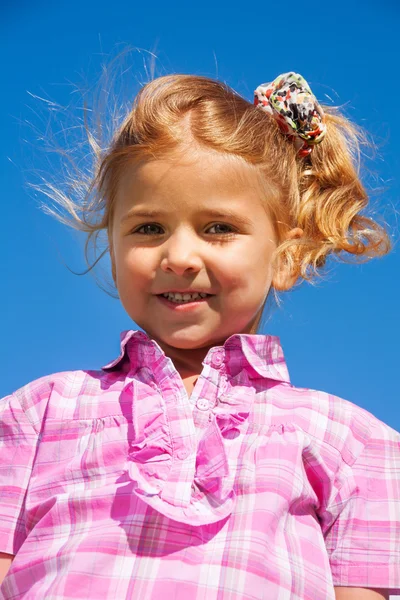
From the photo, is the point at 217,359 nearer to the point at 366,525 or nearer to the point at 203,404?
the point at 203,404

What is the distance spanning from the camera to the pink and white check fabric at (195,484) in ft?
6.49

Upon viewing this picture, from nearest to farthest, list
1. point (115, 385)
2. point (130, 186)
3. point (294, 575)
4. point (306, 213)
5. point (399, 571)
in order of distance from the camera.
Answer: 1. point (294, 575)
2. point (399, 571)
3. point (115, 385)
4. point (130, 186)
5. point (306, 213)

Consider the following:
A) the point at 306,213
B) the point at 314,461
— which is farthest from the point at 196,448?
the point at 306,213

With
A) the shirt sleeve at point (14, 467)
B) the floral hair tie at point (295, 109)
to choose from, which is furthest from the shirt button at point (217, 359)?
the floral hair tie at point (295, 109)

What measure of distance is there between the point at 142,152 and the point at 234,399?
0.88 m

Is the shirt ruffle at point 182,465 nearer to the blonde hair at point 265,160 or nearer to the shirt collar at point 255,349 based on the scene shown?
the shirt collar at point 255,349

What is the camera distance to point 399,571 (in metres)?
2.20

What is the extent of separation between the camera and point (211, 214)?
95.4 inches

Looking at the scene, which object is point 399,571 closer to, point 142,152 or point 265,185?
point 265,185

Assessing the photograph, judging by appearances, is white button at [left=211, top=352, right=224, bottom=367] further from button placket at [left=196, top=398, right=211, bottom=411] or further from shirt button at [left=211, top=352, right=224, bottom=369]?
button placket at [left=196, top=398, right=211, bottom=411]

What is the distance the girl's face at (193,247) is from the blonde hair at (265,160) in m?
0.10

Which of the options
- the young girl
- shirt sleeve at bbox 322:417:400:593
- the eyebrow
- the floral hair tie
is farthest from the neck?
the floral hair tie

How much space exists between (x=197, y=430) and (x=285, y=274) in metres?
0.76

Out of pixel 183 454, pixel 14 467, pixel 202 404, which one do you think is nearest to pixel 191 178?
pixel 202 404
